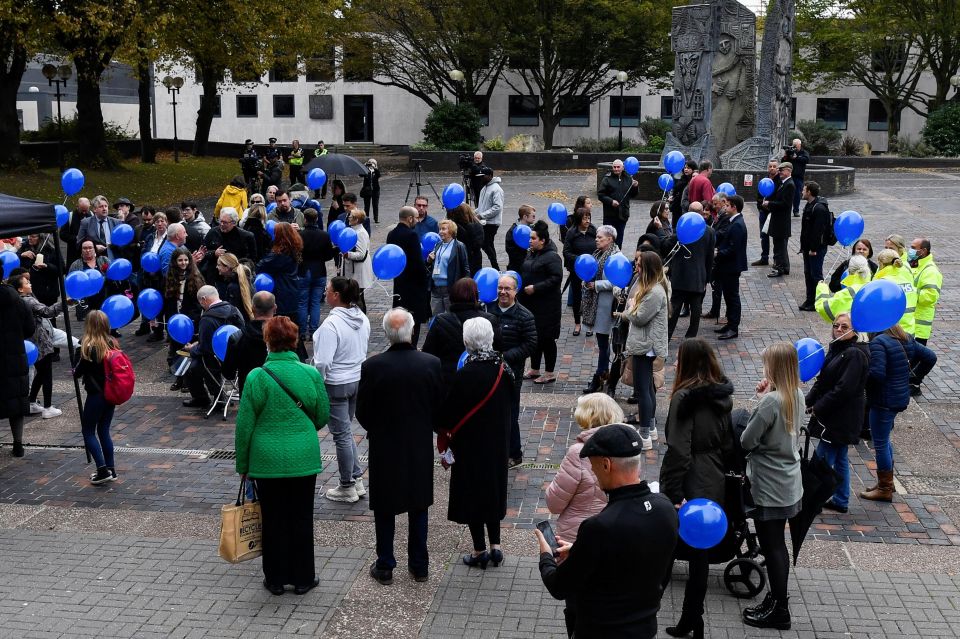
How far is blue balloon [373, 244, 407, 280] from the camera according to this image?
1248 centimetres

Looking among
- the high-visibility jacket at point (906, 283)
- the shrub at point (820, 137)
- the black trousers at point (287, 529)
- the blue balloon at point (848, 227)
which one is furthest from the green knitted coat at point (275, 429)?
the shrub at point (820, 137)

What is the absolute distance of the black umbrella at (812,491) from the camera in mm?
6660

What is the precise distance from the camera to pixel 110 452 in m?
9.24

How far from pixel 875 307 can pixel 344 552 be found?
419 cm

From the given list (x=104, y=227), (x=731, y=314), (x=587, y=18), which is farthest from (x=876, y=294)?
(x=587, y=18)

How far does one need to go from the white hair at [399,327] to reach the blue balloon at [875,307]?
323 centimetres

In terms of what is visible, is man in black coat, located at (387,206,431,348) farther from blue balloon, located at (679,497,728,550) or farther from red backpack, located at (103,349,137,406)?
blue balloon, located at (679,497,728,550)

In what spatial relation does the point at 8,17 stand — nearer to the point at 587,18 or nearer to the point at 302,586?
the point at 302,586

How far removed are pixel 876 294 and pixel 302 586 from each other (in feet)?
14.8

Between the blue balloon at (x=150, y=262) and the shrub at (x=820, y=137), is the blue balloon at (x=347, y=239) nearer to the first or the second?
the blue balloon at (x=150, y=262)

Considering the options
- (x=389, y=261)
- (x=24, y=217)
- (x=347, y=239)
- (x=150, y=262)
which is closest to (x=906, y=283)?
(x=389, y=261)

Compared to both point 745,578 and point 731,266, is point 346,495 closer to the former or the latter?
point 745,578

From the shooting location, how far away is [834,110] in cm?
6019

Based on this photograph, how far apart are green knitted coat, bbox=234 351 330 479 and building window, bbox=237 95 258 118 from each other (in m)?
58.4
